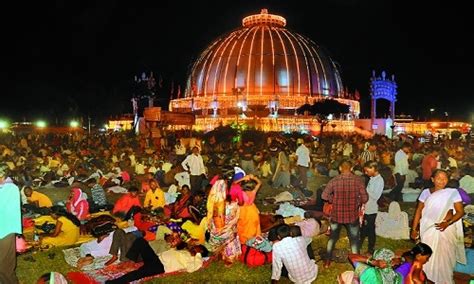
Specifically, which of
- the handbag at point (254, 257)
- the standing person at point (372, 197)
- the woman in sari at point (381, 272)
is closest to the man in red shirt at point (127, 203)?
the handbag at point (254, 257)

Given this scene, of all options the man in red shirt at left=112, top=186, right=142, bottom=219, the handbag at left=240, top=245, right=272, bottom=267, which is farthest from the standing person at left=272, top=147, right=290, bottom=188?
the handbag at left=240, top=245, right=272, bottom=267

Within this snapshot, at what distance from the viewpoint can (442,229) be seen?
5.75 meters

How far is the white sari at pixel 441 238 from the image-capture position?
18.9ft

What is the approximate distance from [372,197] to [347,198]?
0.74m

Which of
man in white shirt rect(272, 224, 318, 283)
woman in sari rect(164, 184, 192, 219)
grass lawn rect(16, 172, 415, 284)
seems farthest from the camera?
woman in sari rect(164, 184, 192, 219)

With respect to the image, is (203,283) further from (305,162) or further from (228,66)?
(228,66)

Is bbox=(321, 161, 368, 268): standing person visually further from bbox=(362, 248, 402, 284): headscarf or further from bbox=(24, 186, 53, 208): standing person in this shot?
bbox=(24, 186, 53, 208): standing person

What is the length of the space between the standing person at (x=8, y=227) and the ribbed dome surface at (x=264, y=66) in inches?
1681

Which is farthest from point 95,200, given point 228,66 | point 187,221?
point 228,66

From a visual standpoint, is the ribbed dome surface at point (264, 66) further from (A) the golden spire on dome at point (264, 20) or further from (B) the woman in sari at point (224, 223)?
(B) the woman in sari at point (224, 223)

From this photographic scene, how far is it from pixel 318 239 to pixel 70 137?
73.2 feet

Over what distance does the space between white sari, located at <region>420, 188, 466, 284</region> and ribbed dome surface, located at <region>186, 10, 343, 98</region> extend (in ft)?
139

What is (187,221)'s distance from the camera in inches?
327

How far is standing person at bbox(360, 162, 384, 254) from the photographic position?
723cm
